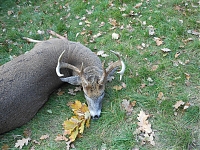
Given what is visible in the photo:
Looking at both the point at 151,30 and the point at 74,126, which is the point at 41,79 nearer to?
the point at 74,126

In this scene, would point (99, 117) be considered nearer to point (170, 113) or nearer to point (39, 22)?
point (170, 113)

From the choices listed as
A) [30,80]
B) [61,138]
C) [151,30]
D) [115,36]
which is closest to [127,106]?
[61,138]

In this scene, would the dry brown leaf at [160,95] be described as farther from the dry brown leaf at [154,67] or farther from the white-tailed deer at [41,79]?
the white-tailed deer at [41,79]

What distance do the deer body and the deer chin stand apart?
0.81 meters

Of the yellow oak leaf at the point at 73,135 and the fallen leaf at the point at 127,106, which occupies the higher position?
the fallen leaf at the point at 127,106

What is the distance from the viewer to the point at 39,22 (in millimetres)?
8719

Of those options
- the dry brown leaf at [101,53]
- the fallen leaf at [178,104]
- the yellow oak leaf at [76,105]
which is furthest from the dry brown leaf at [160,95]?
the dry brown leaf at [101,53]

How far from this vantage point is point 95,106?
18.3 feet

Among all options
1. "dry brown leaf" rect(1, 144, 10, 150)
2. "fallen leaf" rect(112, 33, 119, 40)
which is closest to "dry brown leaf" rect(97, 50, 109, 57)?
"fallen leaf" rect(112, 33, 119, 40)

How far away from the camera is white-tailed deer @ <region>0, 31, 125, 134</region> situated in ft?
17.7

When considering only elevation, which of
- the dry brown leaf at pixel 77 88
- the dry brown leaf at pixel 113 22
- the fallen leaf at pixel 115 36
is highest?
the dry brown leaf at pixel 113 22

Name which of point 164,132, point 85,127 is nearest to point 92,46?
point 85,127

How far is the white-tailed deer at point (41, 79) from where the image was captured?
17.7 ft

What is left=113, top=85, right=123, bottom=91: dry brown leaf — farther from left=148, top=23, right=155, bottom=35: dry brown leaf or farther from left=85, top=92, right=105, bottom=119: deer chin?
left=148, top=23, right=155, bottom=35: dry brown leaf
